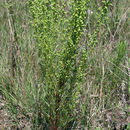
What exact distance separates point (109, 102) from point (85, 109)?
1.11 feet

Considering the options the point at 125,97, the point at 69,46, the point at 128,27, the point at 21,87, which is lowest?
the point at 125,97

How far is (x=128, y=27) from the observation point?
11.1ft

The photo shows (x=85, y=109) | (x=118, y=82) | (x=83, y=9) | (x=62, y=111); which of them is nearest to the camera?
(x=83, y=9)

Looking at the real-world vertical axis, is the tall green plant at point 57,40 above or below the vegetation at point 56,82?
above

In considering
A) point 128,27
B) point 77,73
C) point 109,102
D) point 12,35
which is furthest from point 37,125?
point 128,27

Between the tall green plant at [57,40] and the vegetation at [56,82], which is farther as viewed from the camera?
the vegetation at [56,82]

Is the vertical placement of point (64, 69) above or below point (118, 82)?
above

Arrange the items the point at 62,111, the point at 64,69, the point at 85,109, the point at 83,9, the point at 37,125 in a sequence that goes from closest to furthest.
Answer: the point at 83,9
the point at 64,69
the point at 62,111
the point at 37,125
the point at 85,109

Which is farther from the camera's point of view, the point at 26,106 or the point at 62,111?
the point at 26,106

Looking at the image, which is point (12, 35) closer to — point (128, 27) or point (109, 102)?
point (109, 102)

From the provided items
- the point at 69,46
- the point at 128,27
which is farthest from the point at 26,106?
the point at 128,27

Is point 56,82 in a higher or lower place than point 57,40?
lower

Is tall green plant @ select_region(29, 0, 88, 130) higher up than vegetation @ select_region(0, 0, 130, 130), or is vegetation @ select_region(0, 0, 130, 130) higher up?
tall green plant @ select_region(29, 0, 88, 130)

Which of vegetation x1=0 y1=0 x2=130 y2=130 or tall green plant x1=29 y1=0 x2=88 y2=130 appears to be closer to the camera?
tall green plant x1=29 y1=0 x2=88 y2=130
